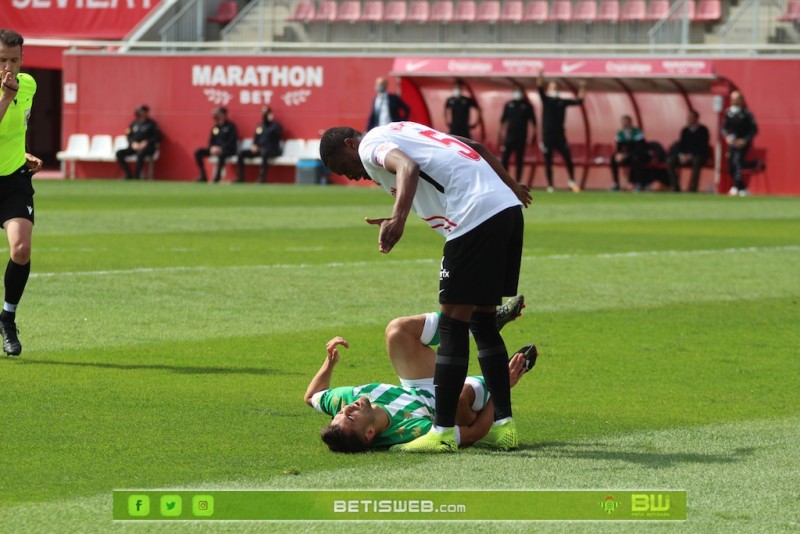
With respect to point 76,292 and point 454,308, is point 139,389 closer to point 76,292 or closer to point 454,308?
point 454,308

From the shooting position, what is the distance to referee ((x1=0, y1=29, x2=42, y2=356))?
9.32 m

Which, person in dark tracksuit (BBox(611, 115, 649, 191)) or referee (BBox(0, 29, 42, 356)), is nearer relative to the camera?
referee (BBox(0, 29, 42, 356))

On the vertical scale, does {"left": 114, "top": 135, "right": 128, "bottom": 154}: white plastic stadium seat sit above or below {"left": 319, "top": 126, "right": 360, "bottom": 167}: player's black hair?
below

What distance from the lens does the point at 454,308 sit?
260 inches

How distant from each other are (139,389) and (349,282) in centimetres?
567

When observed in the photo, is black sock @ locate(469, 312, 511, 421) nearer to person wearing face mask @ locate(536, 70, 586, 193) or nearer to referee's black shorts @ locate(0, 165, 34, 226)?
referee's black shorts @ locate(0, 165, 34, 226)

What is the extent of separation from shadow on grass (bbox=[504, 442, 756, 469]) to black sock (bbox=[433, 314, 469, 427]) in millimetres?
366

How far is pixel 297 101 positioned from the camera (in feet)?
112

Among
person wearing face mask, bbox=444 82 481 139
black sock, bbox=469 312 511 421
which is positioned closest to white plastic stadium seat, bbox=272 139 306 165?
person wearing face mask, bbox=444 82 481 139

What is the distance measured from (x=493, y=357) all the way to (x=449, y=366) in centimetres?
37

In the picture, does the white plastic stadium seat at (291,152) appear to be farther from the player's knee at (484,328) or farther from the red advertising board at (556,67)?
the player's knee at (484,328)

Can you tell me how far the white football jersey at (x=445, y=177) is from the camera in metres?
6.56

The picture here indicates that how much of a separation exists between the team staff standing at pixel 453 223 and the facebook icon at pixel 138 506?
5.16 feet

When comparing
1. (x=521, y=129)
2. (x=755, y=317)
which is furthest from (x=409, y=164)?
(x=521, y=129)
